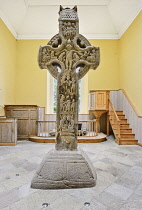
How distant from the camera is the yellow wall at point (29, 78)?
258 inches

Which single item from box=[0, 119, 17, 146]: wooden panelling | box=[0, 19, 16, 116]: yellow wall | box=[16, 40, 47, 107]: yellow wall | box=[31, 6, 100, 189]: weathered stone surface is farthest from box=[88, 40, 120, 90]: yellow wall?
box=[31, 6, 100, 189]: weathered stone surface

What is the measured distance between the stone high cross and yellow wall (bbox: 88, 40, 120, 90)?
188 inches

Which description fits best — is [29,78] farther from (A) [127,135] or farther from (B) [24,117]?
(A) [127,135]

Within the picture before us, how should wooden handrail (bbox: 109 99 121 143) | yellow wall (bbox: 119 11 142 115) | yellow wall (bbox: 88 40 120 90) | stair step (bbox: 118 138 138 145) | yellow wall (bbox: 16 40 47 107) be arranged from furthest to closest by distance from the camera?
yellow wall (bbox: 88 40 120 90), yellow wall (bbox: 16 40 47 107), yellow wall (bbox: 119 11 142 115), wooden handrail (bbox: 109 99 121 143), stair step (bbox: 118 138 138 145)

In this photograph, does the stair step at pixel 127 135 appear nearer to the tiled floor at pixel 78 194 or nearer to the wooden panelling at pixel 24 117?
the tiled floor at pixel 78 194

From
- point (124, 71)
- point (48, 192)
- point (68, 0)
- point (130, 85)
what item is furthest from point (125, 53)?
point (48, 192)

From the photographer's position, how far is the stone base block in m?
1.66

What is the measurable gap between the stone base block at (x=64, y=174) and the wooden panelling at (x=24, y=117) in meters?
3.44

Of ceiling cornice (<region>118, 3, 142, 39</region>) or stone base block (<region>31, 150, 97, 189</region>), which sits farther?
ceiling cornice (<region>118, 3, 142, 39</region>)

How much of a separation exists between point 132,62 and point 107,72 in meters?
1.48

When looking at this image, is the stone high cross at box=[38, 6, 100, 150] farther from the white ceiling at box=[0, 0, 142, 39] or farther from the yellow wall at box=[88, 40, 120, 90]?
the yellow wall at box=[88, 40, 120, 90]

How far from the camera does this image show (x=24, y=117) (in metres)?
4.93

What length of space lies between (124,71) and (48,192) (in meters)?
6.13

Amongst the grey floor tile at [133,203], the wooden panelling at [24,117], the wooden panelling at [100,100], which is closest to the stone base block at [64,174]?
the grey floor tile at [133,203]
